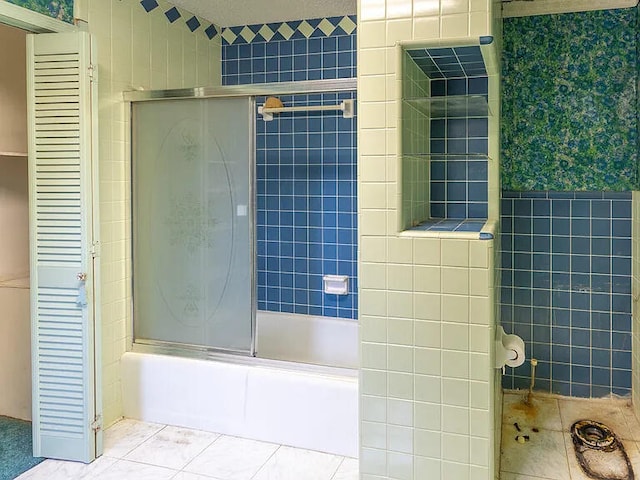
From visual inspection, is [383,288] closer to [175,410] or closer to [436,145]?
[436,145]

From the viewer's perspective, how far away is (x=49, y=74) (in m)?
2.46

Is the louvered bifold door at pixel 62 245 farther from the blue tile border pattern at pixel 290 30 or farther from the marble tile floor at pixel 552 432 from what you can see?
the marble tile floor at pixel 552 432

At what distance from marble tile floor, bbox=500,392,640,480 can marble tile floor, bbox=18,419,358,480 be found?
76 centimetres

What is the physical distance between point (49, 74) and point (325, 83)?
1232 mm

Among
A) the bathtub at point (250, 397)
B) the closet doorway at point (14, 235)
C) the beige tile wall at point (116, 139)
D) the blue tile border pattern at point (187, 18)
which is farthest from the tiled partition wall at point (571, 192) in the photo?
the closet doorway at point (14, 235)

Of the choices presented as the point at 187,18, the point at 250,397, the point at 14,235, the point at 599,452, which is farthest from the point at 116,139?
the point at 599,452

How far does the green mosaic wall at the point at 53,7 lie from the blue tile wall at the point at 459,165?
1804 mm

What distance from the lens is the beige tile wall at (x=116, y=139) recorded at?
2768 mm

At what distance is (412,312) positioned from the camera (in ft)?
6.58

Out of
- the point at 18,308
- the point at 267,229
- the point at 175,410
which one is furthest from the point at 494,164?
the point at 18,308

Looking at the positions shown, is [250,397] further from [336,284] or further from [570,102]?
[570,102]

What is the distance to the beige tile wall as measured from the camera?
2768mm

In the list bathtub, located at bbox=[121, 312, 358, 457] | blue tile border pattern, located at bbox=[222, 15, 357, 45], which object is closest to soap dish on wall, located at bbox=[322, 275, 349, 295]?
bathtub, located at bbox=[121, 312, 358, 457]

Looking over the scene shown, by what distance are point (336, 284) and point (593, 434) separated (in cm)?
164
